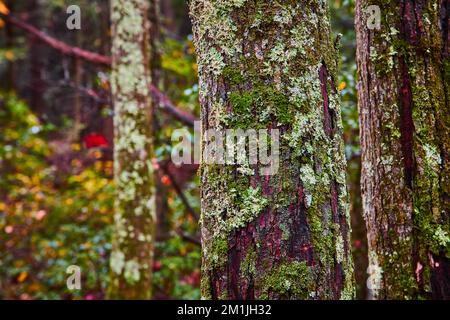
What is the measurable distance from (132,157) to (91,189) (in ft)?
15.8

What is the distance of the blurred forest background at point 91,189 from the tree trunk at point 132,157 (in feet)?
2.53

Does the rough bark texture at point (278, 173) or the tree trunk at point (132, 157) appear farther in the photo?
the tree trunk at point (132, 157)

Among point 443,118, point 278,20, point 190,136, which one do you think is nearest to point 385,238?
point 443,118

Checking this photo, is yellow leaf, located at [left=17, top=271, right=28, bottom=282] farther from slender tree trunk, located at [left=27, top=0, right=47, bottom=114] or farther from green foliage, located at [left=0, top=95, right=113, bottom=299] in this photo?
slender tree trunk, located at [left=27, top=0, right=47, bottom=114]

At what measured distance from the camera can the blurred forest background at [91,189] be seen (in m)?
5.71

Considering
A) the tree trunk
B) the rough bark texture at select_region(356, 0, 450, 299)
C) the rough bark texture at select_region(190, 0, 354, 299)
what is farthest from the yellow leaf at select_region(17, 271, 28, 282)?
the rough bark texture at select_region(190, 0, 354, 299)

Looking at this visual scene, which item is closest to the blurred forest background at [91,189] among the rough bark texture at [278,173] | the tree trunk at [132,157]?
Result: the tree trunk at [132,157]

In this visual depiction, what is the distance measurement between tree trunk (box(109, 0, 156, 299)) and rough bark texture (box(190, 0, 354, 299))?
286 centimetres

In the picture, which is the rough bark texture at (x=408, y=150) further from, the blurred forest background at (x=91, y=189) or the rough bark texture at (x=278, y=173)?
the blurred forest background at (x=91, y=189)

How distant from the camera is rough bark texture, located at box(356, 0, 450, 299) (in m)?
2.08

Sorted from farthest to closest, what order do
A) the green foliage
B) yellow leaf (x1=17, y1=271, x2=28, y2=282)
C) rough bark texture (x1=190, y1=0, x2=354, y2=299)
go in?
yellow leaf (x1=17, y1=271, x2=28, y2=282), the green foliage, rough bark texture (x1=190, y1=0, x2=354, y2=299)

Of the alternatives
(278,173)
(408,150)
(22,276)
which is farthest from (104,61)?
(278,173)

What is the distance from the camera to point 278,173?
1.46 meters

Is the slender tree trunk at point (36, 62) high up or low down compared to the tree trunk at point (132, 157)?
up
